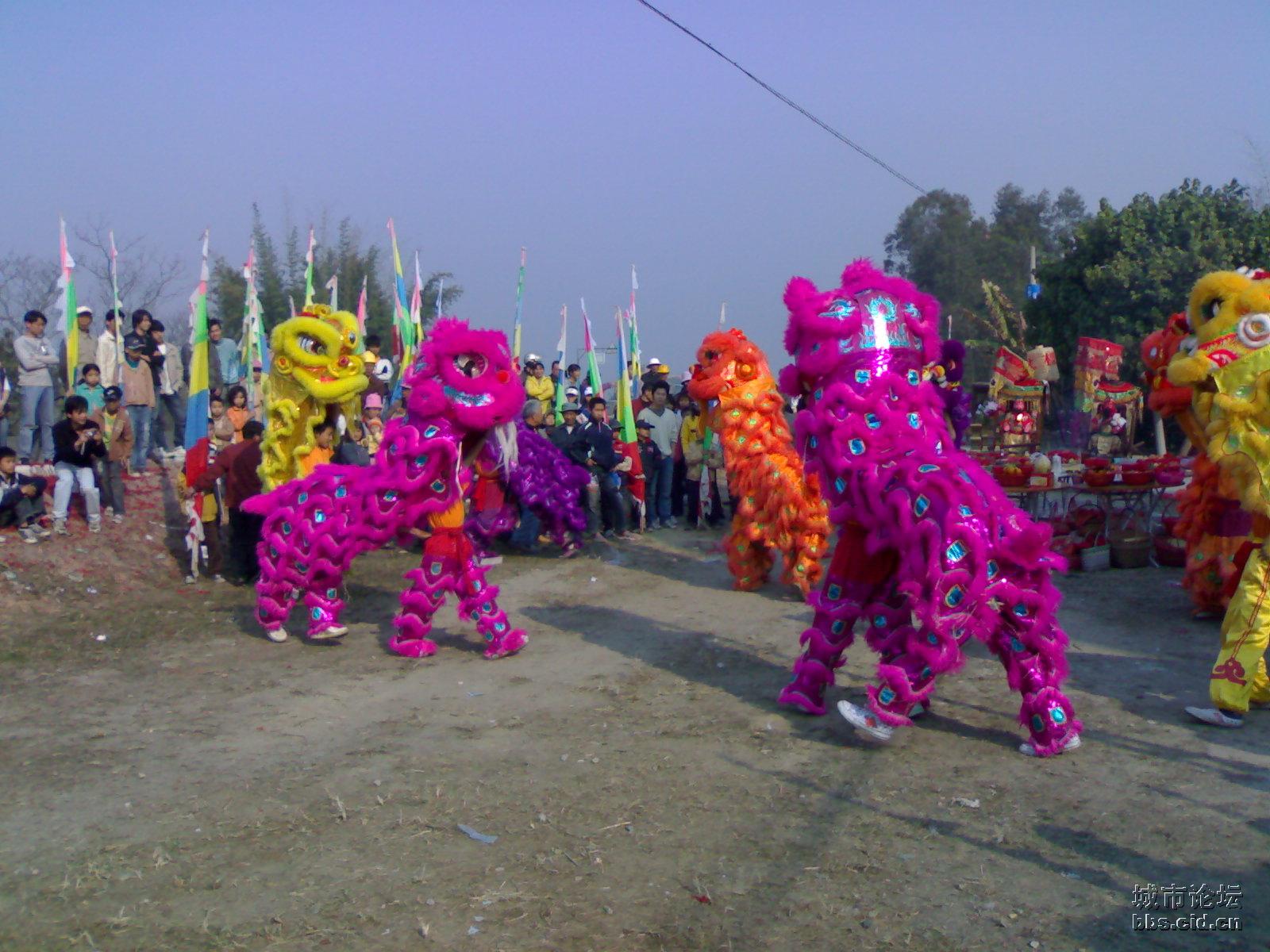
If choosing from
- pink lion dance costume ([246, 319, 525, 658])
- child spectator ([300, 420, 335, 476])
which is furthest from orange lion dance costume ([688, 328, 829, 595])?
child spectator ([300, 420, 335, 476])

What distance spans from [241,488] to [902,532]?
601 cm

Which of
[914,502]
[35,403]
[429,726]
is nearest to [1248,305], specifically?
[914,502]

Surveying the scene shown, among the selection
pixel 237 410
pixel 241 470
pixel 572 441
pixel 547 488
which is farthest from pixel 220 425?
pixel 572 441

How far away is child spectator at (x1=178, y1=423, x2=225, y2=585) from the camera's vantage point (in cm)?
946

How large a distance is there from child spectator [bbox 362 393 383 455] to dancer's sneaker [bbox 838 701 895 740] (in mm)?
7189

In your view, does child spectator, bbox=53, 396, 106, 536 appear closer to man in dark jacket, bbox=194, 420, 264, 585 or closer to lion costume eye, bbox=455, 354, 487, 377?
man in dark jacket, bbox=194, 420, 264, 585

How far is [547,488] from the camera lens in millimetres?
11023

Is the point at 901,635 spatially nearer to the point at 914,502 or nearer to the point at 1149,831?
the point at 914,502

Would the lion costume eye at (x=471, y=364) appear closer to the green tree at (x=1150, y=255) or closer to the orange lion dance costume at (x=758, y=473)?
the orange lion dance costume at (x=758, y=473)

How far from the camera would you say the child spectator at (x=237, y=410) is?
1066 centimetres

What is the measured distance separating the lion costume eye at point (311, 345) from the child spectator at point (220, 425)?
2.64 meters

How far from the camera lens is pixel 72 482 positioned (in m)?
9.48

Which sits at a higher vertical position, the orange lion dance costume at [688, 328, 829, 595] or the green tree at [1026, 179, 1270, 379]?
the green tree at [1026, 179, 1270, 379]

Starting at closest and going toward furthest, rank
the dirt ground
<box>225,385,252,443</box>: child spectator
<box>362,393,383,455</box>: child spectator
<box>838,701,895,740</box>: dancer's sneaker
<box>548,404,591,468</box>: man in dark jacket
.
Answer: the dirt ground, <box>838,701,895,740</box>: dancer's sneaker, <box>225,385,252,443</box>: child spectator, <box>362,393,383,455</box>: child spectator, <box>548,404,591,468</box>: man in dark jacket
